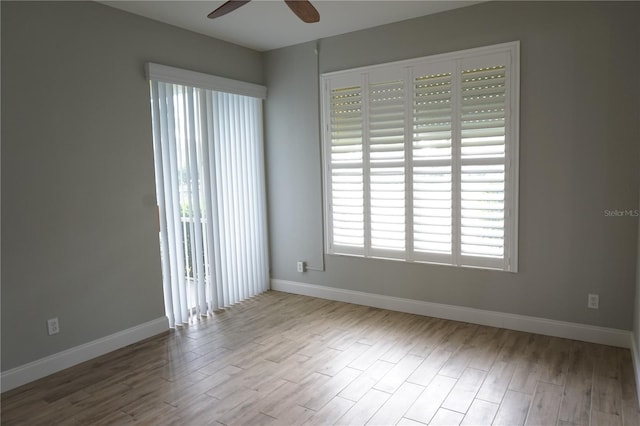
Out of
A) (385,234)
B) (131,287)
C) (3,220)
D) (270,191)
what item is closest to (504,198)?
(385,234)

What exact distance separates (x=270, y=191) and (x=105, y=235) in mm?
1989

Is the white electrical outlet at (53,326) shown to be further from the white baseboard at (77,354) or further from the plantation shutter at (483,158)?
the plantation shutter at (483,158)

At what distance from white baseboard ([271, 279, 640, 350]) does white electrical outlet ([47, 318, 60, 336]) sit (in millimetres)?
2403

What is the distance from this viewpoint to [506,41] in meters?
3.54

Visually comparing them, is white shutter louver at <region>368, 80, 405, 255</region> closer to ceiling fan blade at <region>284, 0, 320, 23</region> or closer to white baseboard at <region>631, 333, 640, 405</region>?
ceiling fan blade at <region>284, 0, 320, 23</region>

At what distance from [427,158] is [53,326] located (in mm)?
3273

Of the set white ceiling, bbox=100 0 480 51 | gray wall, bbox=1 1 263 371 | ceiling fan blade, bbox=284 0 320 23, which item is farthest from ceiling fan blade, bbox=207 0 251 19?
gray wall, bbox=1 1 263 371

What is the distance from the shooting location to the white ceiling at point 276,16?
3.51 metres

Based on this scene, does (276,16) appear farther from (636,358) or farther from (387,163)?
(636,358)

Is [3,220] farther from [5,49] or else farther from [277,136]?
[277,136]

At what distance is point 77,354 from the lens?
3311 mm

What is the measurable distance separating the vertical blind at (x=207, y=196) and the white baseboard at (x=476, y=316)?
2.31 ft

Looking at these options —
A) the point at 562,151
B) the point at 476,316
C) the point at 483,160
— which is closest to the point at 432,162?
the point at 483,160

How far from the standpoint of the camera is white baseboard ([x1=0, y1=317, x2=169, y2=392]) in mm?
2975
